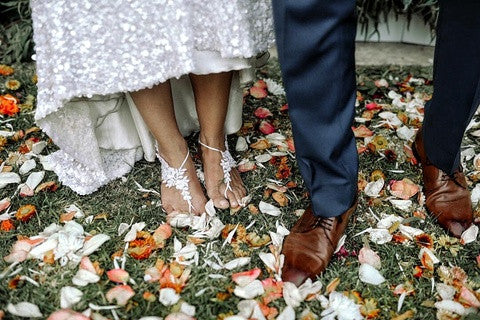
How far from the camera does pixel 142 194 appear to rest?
1.80m

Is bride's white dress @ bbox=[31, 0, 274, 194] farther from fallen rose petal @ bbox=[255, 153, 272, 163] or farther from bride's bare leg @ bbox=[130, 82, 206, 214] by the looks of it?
fallen rose petal @ bbox=[255, 153, 272, 163]

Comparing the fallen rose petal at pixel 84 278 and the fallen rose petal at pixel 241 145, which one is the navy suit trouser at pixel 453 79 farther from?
the fallen rose petal at pixel 84 278

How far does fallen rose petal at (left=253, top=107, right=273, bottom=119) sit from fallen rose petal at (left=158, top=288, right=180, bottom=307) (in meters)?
0.97

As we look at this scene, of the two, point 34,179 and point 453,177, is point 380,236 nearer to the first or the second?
point 453,177

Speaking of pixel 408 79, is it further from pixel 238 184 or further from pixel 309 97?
pixel 309 97

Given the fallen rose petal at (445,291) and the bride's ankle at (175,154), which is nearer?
the fallen rose petal at (445,291)

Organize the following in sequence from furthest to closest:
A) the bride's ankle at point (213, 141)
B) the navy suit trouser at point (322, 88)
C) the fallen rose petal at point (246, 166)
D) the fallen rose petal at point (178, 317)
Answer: the fallen rose petal at point (246, 166), the bride's ankle at point (213, 141), the fallen rose petal at point (178, 317), the navy suit trouser at point (322, 88)

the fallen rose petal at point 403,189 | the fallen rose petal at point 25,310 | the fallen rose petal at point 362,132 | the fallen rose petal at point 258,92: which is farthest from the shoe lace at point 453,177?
the fallen rose petal at point 25,310

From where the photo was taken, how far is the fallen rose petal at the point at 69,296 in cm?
136

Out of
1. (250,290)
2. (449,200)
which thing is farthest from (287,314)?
(449,200)

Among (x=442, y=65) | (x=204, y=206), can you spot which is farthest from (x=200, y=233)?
(x=442, y=65)

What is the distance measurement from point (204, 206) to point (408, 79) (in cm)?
130

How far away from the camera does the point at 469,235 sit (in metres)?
1.60

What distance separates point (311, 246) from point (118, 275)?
0.51 m
